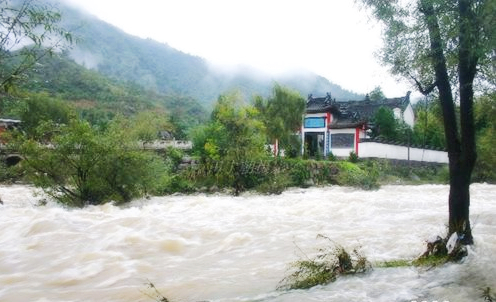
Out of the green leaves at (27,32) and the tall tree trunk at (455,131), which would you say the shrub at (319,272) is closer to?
the tall tree trunk at (455,131)

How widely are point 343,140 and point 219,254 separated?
2645 centimetres

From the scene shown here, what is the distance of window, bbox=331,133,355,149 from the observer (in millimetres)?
31875

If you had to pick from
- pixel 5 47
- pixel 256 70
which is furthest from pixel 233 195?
pixel 256 70

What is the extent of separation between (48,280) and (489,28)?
6292 mm

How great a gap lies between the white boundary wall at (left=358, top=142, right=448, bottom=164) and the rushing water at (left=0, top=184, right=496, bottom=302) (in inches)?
703

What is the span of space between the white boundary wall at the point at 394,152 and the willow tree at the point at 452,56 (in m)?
23.7

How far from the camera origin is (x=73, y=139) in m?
13.1

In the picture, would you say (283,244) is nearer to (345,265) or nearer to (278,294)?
(345,265)

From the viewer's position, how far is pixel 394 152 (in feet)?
102

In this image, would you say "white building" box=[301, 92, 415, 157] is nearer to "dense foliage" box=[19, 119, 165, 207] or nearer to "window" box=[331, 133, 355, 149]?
"window" box=[331, 133, 355, 149]

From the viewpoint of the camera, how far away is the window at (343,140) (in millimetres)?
31875

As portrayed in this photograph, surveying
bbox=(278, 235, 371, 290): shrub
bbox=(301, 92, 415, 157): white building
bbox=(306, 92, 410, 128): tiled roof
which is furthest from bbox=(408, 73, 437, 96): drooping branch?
bbox=(306, 92, 410, 128): tiled roof

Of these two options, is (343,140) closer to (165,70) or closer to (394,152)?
(394,152)

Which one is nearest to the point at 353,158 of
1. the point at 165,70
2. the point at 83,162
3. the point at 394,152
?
the point at 394,152
